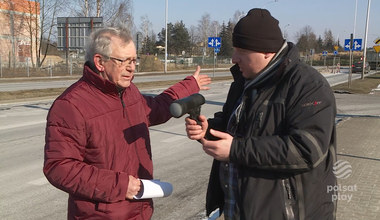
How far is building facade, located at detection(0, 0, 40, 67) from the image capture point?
41875 mm

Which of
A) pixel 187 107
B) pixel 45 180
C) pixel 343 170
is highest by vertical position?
pixel 187 107

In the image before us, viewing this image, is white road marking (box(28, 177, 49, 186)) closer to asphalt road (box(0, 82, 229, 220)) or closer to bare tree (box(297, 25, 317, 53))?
asphalt road (box(0, 82, 229, 220))

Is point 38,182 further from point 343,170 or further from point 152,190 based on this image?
point 343,170

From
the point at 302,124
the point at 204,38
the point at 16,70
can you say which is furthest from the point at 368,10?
the point at 204,38

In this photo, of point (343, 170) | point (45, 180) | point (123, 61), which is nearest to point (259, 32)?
point (123, 61)

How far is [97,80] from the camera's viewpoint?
2.18 metres

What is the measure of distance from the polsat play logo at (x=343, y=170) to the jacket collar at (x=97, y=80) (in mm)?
4203

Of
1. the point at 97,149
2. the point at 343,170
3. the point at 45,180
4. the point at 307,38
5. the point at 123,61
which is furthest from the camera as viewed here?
the point at 307,38

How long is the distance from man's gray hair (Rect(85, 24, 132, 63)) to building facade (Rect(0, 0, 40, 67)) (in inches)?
1612

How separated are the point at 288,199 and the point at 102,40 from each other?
4.59 feet

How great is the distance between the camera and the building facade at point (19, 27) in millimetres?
41875

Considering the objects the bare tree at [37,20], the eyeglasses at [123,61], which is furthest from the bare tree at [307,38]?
the eyeglasses at [123,61]

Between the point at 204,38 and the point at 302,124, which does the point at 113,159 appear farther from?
the point at 204,38

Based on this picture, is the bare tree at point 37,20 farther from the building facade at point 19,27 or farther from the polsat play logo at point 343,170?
the polsat play logo at point 343,170
